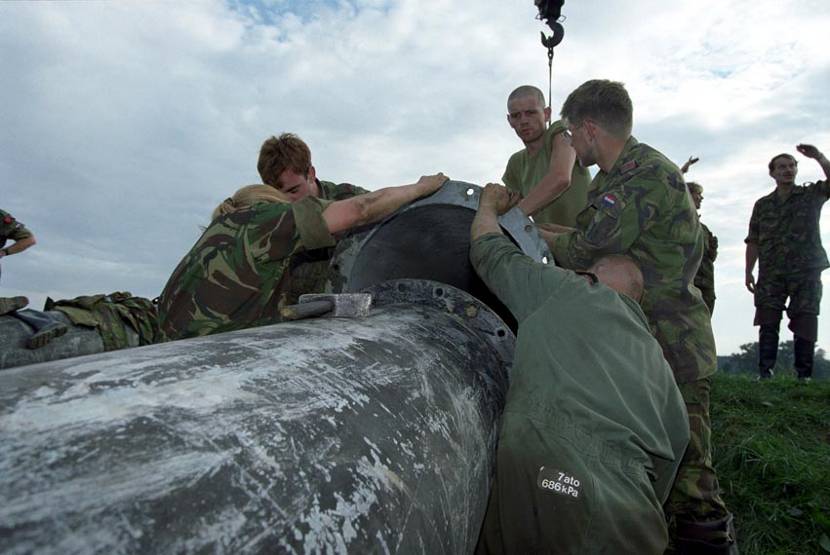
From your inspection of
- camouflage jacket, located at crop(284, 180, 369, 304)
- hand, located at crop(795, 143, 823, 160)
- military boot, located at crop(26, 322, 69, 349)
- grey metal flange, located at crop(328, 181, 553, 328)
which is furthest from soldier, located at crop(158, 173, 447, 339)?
hand, located at crop(795, 143, 823, 160)

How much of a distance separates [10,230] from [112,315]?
4.41 meters

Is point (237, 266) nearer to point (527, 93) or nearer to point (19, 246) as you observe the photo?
point (527, 93)

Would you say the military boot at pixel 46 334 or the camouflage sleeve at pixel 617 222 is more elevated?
the camouflage sleeve at pixel 617 222

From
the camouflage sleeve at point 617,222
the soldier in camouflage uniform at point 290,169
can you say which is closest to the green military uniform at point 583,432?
the camouflage sleeve at point 617,222

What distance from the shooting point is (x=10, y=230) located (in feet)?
24.4

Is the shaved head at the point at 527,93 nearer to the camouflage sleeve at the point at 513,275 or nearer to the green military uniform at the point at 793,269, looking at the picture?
the camouflage sleeve at the point at 513,275

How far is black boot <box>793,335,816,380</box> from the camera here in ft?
22.8

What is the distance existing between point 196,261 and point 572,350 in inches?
58.2

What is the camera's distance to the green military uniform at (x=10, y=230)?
739 cm

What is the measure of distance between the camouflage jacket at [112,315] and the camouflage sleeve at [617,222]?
2.48 meters

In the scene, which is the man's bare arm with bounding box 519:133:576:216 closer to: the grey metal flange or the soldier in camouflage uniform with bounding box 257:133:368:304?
the grey metal flange

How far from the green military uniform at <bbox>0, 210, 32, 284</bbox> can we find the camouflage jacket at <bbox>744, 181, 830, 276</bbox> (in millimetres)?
8429

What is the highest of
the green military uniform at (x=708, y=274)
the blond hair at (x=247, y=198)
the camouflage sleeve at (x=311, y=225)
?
the blond hair at (x=247, y=198)

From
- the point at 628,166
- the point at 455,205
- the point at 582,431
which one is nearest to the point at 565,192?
the point at 628,166
